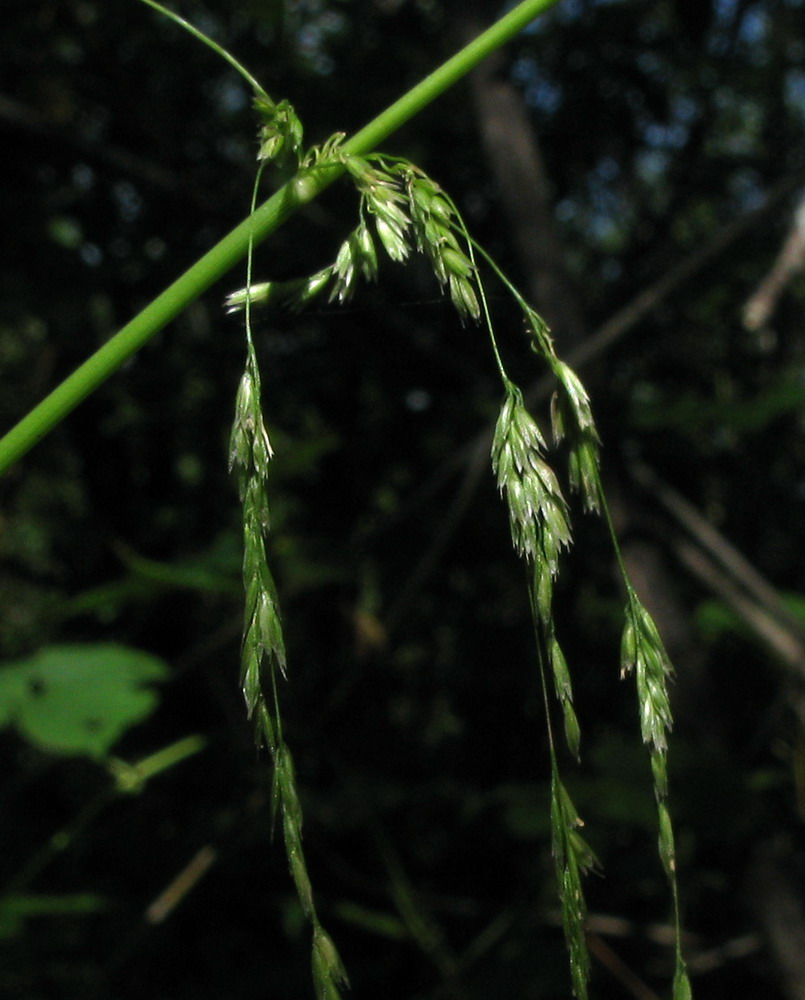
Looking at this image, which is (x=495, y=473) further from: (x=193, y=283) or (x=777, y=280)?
(x=777, y=280)

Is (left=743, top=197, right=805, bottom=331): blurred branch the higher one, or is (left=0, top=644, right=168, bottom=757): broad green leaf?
(left=743, top=197, right=805, bottom=331): blurred branch

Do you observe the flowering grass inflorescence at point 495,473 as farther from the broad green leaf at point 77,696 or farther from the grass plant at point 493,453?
the broad green leaf at point 77,696

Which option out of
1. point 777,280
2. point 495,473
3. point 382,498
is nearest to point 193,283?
point 495,473

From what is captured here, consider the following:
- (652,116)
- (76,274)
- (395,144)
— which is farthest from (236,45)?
(652,116)

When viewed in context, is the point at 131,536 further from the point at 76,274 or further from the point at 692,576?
the point at 692,576

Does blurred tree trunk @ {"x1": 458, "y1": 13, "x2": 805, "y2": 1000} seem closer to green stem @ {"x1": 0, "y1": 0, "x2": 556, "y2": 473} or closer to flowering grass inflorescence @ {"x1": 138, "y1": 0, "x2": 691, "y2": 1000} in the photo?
flowering grass inflorescence @ {"x1": 138, "y1": 0, "x2": 691, "y2": 1000}

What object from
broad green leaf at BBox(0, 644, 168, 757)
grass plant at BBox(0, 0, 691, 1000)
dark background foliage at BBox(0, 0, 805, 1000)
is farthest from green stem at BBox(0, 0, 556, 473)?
dark background foliage at BBox(0, 0, 805, 1000)
